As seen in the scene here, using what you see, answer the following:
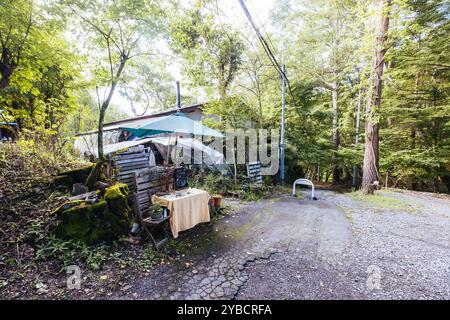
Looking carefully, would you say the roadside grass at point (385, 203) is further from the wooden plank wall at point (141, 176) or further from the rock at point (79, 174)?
the rock at point (79, 174)

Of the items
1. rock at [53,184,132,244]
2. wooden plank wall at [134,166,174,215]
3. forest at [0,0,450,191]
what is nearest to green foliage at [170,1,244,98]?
forest at [0,0,450,191]

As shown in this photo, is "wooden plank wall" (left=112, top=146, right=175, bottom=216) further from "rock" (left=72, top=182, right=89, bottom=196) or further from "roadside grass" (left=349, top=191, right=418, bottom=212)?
"roadside grass" (left=349, top=191, right=418, bottom=212)

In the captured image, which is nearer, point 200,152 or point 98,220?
point 98,220

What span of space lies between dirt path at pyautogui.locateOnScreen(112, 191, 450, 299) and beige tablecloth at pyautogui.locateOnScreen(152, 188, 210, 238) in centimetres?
40

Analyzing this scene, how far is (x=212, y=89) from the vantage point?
8.85 metres

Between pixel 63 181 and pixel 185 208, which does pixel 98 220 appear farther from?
pixel 63 181

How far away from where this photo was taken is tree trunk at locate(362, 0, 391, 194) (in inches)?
248

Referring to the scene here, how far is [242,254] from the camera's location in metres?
3.18

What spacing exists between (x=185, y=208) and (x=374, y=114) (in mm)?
7242

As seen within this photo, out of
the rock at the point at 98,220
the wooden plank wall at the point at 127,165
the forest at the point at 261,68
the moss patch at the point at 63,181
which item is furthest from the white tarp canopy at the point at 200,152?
the rock at the point at 98,220

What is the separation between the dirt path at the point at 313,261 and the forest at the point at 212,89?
0.19 meters

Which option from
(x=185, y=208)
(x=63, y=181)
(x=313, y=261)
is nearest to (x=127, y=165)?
(x=63, y=181)
